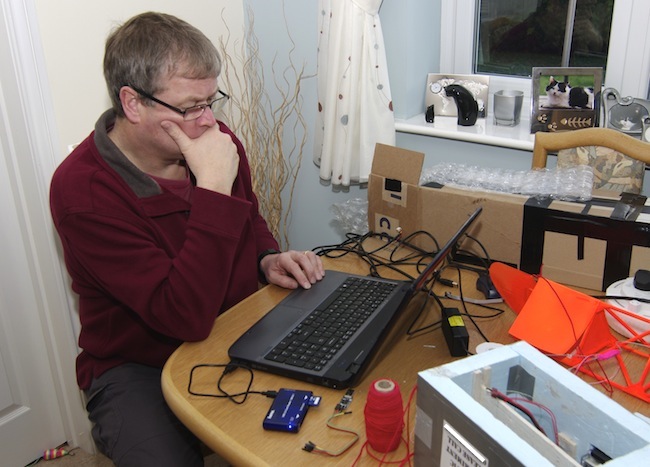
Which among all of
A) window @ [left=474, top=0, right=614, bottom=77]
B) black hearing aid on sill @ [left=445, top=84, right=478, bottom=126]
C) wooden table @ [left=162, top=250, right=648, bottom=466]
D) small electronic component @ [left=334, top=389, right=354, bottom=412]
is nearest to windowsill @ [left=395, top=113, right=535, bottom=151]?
black hearing aid on sill @ [left=445, top=84, right=478, bottom=126]

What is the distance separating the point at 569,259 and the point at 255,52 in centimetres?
155

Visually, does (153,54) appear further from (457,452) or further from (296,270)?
(457,452)

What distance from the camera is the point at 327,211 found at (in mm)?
2494

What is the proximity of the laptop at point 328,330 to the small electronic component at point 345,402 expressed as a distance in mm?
15

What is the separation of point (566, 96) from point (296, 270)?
1.08 m

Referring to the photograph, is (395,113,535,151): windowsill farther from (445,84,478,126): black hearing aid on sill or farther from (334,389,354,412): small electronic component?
(334,389,354,412): small electronic component

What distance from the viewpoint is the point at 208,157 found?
1.32 metres

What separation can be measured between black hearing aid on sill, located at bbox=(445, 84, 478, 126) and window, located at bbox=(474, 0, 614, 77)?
11.0 inches

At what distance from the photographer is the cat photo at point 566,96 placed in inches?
71.8

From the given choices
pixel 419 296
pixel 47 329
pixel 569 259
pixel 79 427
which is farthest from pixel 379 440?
pixel 79 427

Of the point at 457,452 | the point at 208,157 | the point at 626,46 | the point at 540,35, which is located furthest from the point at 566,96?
the point at 457,452

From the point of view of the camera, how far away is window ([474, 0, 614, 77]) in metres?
1.97

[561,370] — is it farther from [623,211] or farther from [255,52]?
[255,52]

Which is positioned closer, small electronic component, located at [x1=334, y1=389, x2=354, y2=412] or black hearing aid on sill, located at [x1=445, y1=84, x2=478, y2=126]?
small electronic component, located at [x1=334, y1=389, x2=354, y2=412]
